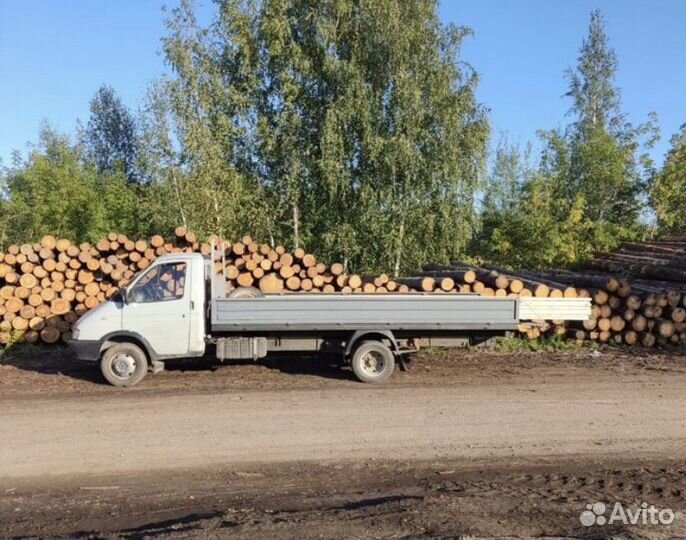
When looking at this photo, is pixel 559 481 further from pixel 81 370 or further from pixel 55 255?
pixel 55 255

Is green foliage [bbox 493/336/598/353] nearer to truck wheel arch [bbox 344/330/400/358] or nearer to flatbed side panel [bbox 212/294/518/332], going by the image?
flatbed side panel [bbox 212/294/518/332]

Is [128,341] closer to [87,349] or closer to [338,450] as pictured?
[87,349]

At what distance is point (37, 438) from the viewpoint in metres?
7.32

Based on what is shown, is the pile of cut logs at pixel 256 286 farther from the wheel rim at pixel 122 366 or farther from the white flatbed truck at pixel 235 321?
the wheel rim at pixel 122 366

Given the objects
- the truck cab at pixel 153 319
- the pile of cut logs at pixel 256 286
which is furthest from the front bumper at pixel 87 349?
the pile of cut logs at pixel 256 286

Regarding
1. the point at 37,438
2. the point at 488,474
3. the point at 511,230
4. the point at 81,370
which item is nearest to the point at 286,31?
the point at 511,230

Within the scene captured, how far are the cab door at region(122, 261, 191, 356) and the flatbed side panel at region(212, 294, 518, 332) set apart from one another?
63 centimetres

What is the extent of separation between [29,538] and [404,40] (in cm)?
1844

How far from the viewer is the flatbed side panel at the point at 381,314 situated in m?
9.87

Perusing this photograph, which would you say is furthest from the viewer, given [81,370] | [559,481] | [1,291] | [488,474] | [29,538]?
[1,291]

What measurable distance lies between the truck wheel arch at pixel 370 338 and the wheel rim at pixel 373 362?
238 mm

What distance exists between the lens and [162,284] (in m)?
9.91

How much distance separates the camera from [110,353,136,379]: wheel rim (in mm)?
9812

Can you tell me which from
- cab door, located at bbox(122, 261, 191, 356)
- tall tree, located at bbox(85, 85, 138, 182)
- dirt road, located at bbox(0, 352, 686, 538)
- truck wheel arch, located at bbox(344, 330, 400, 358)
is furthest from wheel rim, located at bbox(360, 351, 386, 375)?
tall tree, located at bbox(85, 85, 138, 182)
